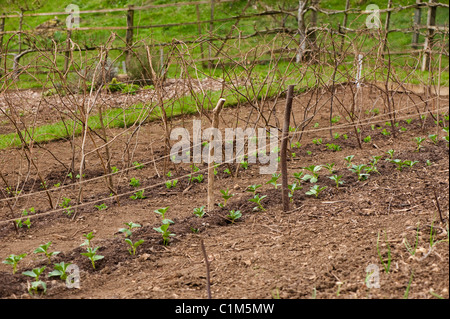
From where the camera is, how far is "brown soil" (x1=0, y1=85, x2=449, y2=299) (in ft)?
8.80

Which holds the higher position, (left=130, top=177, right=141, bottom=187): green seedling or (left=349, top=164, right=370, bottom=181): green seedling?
(left=349, top=164, right=370, bottom=181): green seedling

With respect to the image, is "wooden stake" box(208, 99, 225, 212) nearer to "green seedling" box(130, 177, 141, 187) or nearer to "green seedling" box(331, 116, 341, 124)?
"green seedling" box(130, 177, 141, 187)

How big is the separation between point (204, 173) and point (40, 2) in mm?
9943

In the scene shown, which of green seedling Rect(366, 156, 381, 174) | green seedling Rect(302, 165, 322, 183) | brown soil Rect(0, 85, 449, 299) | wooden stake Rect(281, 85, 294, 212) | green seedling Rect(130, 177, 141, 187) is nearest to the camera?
brown soil Rect(0, 85, 449, 299)

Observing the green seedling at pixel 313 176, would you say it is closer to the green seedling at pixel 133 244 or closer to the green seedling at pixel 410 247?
the green seedling at pixel 410 247

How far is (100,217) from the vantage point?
13.7ft

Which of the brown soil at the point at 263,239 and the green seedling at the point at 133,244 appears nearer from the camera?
the brown soil at the point at 263,239

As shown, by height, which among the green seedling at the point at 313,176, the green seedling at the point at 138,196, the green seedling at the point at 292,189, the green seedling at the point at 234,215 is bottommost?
the green seedling at the point at 138,196

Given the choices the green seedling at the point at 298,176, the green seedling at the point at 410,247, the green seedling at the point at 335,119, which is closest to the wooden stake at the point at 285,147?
the green seedling at the point at 298,176

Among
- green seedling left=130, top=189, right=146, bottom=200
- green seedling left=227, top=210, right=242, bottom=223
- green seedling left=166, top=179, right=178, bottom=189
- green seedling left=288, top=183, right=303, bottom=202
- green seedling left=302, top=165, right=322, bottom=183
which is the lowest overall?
green seedling left=130, top=189, right=146, bottom=200

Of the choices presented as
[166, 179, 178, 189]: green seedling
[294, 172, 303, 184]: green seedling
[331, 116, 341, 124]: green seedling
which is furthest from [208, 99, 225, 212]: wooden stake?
[331, 116, 341, 124]: green seedling

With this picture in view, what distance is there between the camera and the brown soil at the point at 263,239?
2.68 meters

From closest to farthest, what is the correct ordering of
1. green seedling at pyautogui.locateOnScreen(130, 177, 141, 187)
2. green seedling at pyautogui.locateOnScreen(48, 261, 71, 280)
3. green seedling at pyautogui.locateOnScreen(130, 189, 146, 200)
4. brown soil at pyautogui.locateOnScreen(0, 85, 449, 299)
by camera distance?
brown soil at pyautogui.locateOnScreen(0, 85, 449, 299), green seedling at pyautogui.locateOnScreen(48, 261, 71, 280), green seedling at pyautogui.locateOnScreen(130, 189, 146, 200), green seedling at pyautogui.locateOnScreen(130, 177, 141, 187)

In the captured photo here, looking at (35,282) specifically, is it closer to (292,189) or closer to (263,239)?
(263,239)
